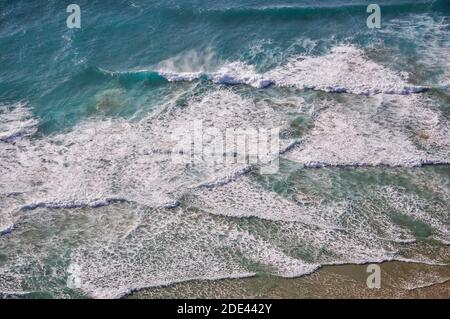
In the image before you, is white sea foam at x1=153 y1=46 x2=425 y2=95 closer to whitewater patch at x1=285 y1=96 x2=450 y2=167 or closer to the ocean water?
the ocean water

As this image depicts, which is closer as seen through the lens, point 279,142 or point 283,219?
point 283,219

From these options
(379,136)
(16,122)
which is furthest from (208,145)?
(16,122)

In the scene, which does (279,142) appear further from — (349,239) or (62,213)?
(62,213)

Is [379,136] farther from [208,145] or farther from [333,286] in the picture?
[333,286]

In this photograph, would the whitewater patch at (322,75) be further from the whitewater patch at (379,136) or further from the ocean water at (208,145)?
the whitewater patch at (379,136)

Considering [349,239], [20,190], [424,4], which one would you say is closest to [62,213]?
[20,190]

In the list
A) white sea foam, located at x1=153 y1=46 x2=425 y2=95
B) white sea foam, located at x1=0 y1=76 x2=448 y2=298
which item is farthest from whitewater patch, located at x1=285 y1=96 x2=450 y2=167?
white sea foam, located at x1=153 y1=46 x2=425 y2=95
